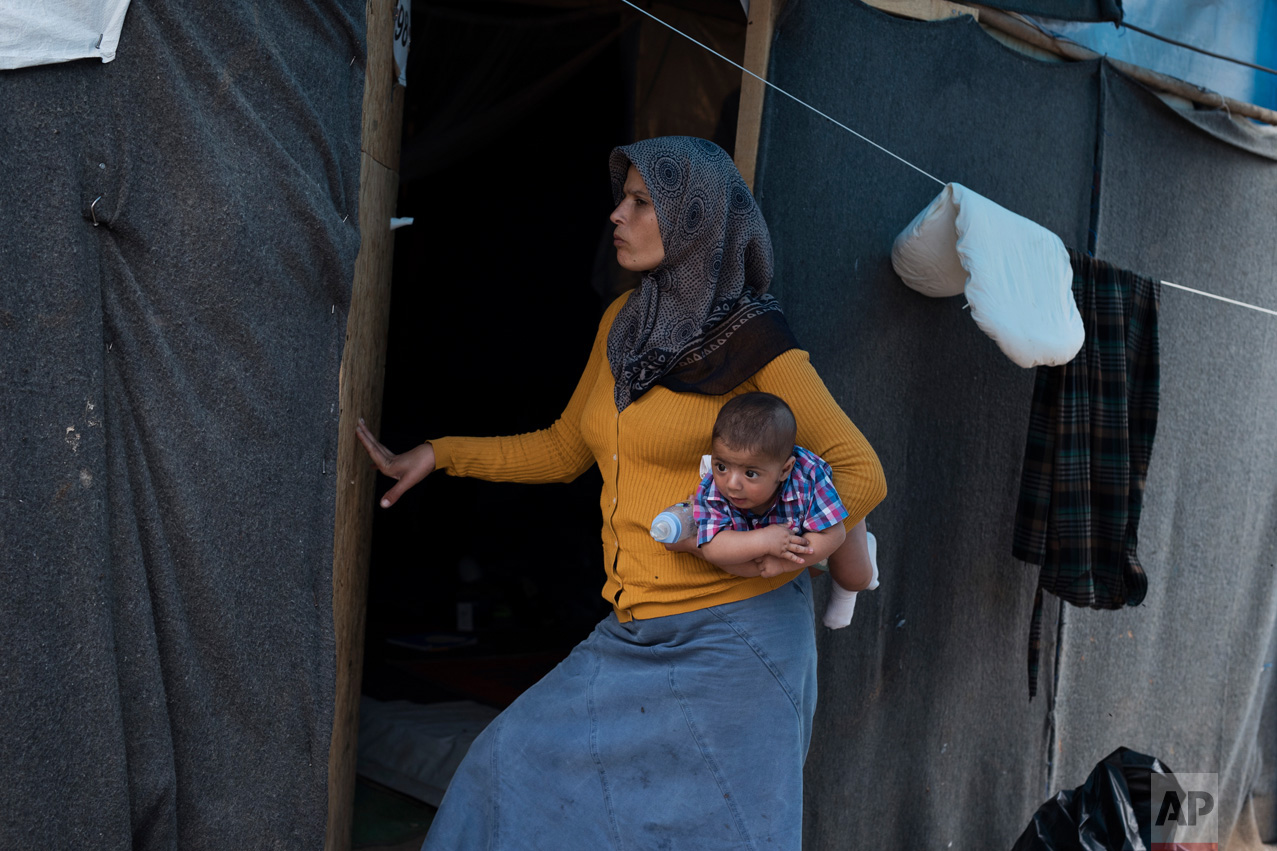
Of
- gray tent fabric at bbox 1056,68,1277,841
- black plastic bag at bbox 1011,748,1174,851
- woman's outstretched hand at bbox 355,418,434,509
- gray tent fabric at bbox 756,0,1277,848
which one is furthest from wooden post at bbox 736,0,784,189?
black plastic bag at bbox 1011,748,1174,851

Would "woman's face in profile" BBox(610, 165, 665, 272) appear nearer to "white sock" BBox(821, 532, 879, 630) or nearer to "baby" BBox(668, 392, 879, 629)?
"baby" BBox(668, 392, 879, 629)

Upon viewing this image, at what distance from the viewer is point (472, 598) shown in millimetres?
5484

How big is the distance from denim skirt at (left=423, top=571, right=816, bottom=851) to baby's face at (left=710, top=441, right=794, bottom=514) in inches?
11.4

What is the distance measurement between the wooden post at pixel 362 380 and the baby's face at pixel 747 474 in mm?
793

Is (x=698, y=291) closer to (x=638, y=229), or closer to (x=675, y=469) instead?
(x=638, y=229)

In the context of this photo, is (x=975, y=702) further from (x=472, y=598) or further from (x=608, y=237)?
(x=472, y=598)

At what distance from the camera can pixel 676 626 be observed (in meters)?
2.17

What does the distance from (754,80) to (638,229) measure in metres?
0.78

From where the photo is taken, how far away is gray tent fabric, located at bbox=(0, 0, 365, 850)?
1.57 m

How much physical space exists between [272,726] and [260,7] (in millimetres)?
1283

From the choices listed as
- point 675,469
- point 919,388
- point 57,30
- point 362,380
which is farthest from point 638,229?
point 919,388

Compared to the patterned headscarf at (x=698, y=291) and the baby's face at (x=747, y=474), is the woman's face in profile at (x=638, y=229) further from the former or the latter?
the baby's face at (x=747, y=474)

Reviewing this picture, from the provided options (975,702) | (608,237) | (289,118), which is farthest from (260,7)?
(975,702)

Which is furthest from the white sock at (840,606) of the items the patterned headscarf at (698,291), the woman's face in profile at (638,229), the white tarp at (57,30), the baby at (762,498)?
the white tarp at (57,30)
